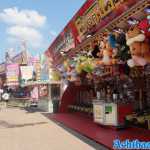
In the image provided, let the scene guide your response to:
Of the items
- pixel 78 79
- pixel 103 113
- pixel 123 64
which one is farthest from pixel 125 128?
pixel 78 79

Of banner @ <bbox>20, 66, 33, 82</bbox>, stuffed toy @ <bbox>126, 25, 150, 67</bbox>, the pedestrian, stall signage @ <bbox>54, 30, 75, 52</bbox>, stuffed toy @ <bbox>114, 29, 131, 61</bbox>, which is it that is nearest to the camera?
stuffed toy @ <bbox>126, 25, 150, 67</bbox>

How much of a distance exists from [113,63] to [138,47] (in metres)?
2.06

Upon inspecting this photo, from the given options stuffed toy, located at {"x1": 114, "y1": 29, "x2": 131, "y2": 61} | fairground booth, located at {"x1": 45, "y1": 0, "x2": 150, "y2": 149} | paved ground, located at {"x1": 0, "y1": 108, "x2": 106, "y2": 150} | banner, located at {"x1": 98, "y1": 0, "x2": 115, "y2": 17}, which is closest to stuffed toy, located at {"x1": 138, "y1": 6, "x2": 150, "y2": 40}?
fairground booth, located at {"x1": 45, "y1": 0, "x2": 150, "y2": 149}

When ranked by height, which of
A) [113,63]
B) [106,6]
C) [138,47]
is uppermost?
[106,6]

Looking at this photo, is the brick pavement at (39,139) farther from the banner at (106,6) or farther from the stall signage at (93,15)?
the banner at (106,6)

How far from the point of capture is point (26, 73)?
35281 mm

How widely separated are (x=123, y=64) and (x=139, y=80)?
64.2 inches

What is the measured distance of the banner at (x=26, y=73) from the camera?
34.8 m

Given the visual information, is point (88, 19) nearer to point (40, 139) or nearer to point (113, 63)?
point (113, 63)

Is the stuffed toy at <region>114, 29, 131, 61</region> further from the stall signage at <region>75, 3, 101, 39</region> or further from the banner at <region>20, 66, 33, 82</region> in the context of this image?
the banner at <region>20, 66, 33, 82</region>

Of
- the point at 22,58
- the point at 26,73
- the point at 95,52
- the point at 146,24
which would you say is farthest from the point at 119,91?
the point at 22,58

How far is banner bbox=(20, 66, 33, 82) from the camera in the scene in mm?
34769

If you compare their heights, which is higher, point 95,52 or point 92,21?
point 92,21

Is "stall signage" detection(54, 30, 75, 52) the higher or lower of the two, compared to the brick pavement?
higher
